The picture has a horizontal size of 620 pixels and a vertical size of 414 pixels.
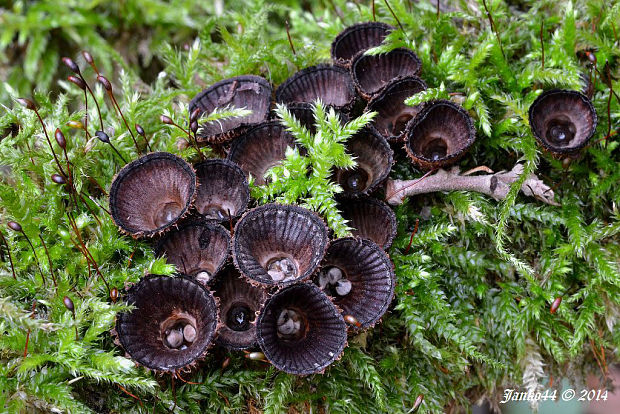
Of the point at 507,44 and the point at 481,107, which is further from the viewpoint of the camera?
the point at 507,44

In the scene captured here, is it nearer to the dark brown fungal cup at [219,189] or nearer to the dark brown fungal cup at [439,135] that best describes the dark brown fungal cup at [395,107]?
the dark brown fungal cup at [439,135]

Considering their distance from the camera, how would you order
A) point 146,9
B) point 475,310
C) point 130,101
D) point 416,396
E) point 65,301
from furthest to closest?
point 146,9, point 130,101, point 475,310, point 416,396, point 65,301

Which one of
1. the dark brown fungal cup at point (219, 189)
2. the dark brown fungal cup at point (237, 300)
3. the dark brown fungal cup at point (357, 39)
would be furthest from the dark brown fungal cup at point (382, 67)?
the dark brown fungal cup at point (237, 300)

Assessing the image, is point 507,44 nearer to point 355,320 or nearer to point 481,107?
point 481,107

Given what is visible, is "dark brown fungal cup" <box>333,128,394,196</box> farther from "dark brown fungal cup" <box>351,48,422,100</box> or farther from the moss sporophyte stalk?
"dark brown fungal cup" <box>351,48,422,100</box>

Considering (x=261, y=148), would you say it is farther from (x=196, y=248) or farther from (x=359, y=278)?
(x=359, y=278)


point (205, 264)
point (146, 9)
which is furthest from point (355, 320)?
point (146, 9)

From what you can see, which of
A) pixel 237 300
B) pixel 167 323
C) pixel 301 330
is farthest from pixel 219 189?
pixel 301 330
